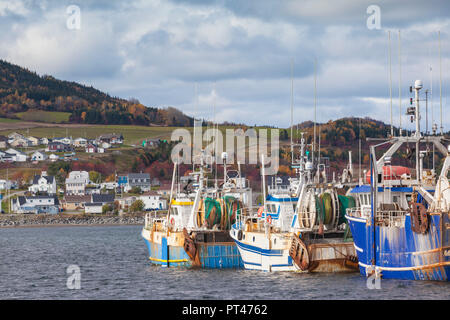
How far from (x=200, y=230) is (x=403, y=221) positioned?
1601 centimetres

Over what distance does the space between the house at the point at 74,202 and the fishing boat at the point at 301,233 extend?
13606cm

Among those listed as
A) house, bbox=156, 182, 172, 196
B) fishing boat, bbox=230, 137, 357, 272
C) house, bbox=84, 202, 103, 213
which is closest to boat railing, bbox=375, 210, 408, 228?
fishing boat, bbox=230, 137, 357, 272

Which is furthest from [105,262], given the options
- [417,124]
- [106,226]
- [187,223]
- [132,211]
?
[132,211]

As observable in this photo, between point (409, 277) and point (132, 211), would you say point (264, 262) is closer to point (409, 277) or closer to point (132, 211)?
point (409, 277)

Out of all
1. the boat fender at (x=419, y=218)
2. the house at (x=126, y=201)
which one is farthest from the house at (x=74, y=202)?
the boat fender at (x=419, y=218)

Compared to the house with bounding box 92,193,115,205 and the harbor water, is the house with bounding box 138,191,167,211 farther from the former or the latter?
the harbor water

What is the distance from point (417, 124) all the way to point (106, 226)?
119 m

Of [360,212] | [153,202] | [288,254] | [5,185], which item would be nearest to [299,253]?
[288,254]

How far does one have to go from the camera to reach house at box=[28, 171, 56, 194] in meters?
192

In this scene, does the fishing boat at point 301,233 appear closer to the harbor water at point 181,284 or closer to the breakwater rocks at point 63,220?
the harbor water at point 181,284

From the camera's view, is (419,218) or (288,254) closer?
(419,218)

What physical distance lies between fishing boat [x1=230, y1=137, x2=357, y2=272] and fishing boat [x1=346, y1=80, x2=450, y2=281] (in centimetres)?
160

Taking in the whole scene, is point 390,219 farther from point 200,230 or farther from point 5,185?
point 5,185

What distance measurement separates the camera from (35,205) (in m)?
174
